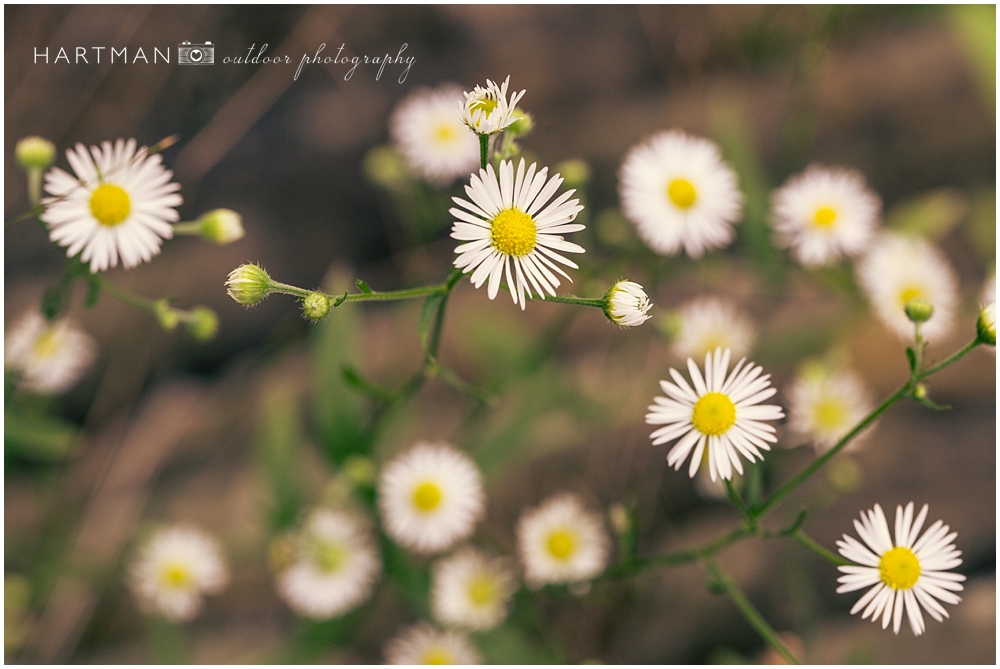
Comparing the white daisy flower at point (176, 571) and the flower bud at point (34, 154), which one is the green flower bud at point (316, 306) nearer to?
the flower bud at point (34, 154)

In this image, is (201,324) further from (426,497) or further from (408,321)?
(408,321)

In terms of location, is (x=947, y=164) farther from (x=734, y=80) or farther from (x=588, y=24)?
(x=588, y=24)

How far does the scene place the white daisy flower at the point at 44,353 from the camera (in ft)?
5.68

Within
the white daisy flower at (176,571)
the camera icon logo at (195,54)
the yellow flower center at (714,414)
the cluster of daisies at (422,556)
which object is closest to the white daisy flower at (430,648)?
the cluster of daisies at (422,556)

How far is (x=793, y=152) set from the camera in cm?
216

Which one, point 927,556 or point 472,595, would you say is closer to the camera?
point 927,556

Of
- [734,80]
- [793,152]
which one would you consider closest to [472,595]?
[793,152]

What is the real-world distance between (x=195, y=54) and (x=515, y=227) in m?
1.49

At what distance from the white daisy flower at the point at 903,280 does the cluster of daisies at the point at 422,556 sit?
906mm

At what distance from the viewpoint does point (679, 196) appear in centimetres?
160

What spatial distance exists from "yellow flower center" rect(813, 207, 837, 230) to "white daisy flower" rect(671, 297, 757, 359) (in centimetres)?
35

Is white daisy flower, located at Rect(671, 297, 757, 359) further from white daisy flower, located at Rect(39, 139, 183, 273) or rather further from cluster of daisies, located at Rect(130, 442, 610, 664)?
white daisy flower, located at Rect(39, 139, 183, 273)

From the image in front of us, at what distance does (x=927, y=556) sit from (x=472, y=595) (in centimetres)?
102

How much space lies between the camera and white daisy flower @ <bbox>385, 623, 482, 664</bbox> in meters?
1.79
